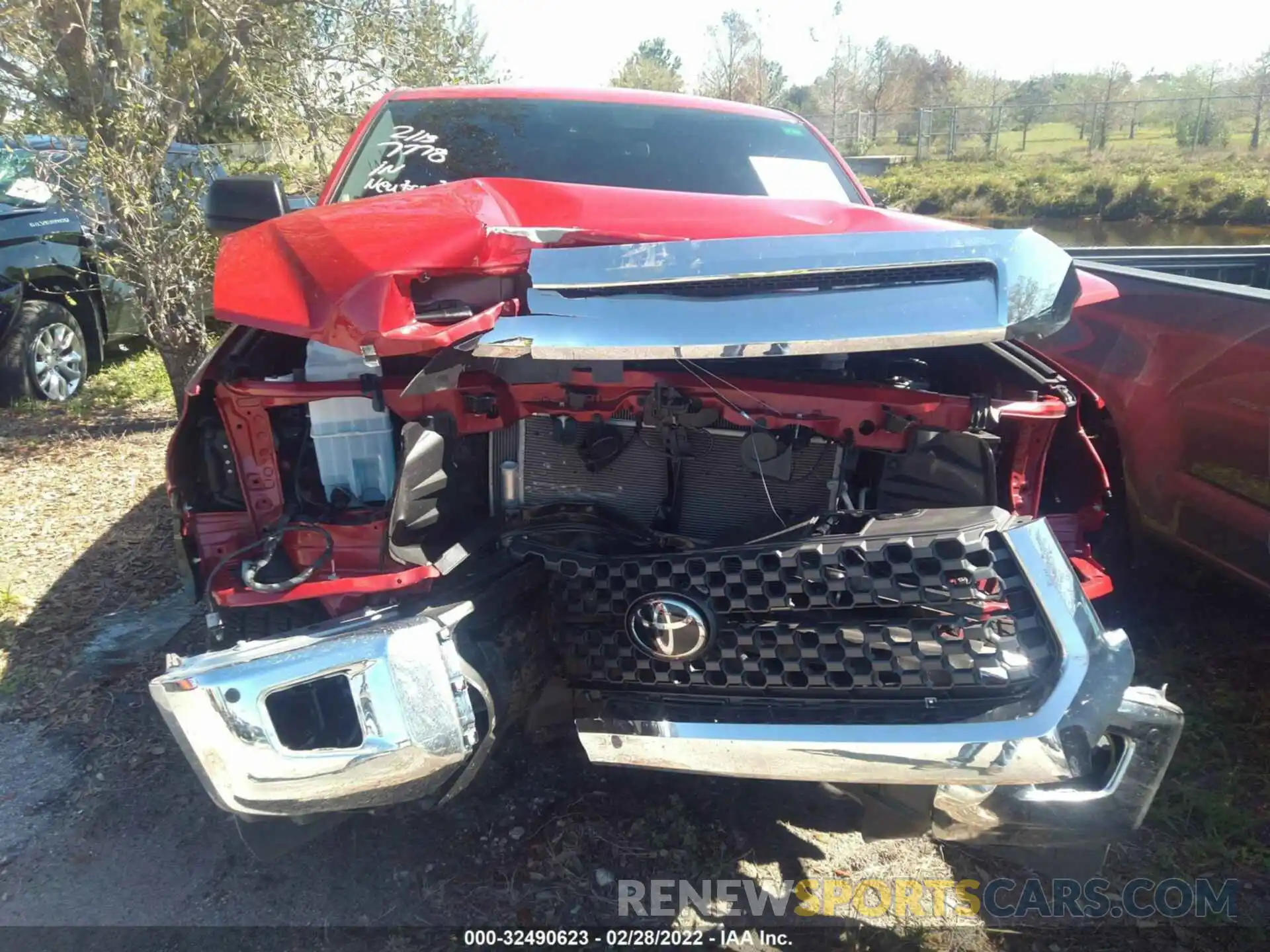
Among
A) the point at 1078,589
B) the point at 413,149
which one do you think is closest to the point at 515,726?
the point at 1078,589

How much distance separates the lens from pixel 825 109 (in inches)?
1178

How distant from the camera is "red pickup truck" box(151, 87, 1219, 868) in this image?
1.71 meters

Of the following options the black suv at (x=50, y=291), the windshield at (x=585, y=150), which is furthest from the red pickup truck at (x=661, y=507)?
the black suv at (x=50, y=291)

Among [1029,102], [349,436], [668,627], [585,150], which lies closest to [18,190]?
[585,150]

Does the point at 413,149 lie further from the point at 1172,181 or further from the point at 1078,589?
the point at 1172,181

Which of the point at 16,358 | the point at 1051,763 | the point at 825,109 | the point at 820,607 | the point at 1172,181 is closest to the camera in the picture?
the point at 1051,763

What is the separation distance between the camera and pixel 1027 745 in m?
1.65

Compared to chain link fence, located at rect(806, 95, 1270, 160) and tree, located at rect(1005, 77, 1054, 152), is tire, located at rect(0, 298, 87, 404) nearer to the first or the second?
chain link fence, located at rect(806, 95, 1270, 160)

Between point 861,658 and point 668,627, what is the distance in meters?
0.42

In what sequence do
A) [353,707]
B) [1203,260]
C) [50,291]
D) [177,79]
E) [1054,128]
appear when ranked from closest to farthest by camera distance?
[353,707] → [1203,260] → [177,79] → [50,291] → [1054,128]

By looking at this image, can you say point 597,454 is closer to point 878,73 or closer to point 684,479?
point 684,479

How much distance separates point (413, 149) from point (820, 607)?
2341 mm

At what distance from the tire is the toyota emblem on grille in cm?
551

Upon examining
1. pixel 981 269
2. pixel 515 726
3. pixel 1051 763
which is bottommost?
pixel 515 726
